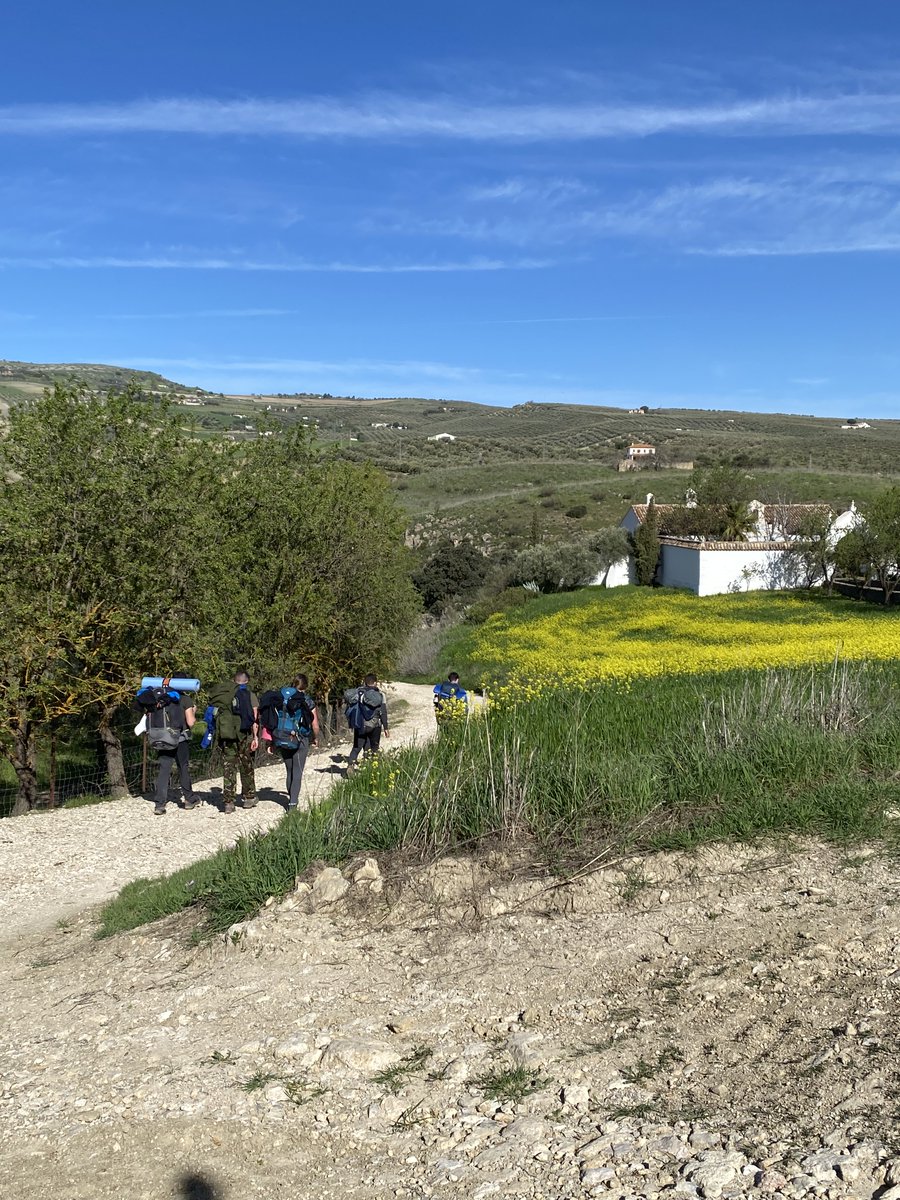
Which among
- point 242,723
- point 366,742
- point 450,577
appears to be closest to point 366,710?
point 366,742

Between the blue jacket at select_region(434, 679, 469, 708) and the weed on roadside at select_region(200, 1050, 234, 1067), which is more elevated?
the blue jacket at select_region(434, 679, 469, 708)

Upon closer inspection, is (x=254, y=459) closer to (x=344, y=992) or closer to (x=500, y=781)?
(x=500, y=781)

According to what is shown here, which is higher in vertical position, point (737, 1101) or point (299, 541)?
point (299, 541)

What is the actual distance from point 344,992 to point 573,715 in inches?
170

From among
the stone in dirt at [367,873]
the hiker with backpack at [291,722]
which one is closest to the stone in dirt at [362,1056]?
the stone in dirt at [367,873]

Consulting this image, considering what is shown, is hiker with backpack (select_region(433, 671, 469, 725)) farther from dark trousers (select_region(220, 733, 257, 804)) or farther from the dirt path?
dark trousers (select_region(220, 733, 257, 804))

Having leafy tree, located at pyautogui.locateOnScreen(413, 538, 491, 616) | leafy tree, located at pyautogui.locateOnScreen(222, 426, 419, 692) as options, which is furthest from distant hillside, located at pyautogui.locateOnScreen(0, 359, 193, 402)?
leafy tree, located at pyautogui.locateOnScreen(222, 426, 419, 692)

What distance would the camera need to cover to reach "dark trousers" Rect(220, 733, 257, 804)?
42.9 ft

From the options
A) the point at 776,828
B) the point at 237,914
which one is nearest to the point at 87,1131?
the point at 237,914

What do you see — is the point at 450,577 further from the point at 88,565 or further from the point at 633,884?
the point at 633,884

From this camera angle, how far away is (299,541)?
67.7 feet

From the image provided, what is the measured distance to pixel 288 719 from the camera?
1284 centimetres

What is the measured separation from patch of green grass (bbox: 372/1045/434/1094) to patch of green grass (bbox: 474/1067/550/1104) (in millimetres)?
398

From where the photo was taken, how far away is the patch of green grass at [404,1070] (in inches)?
207
